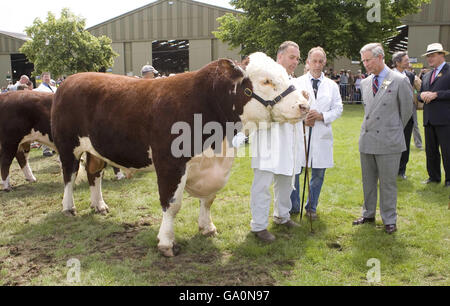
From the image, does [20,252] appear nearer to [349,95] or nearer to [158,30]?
[349,95]

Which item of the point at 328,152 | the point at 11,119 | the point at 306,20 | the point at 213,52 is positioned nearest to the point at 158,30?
the point at 213,52

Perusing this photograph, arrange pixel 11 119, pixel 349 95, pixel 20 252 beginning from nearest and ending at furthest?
pixel 20 252, pixel 11 119, pixel 349 95

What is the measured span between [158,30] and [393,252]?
33266 mm

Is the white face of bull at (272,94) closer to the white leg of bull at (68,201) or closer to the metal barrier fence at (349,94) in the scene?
the white leg of bull at (68,201)

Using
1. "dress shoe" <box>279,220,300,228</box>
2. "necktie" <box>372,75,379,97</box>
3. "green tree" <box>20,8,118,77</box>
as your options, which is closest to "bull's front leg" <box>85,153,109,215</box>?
"dress shoe" <box>279,220,300,228</box>

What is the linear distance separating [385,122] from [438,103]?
2689 millimetres

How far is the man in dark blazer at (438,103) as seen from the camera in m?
6.31

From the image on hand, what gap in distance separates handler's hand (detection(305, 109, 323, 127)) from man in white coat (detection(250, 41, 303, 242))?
0.89ft

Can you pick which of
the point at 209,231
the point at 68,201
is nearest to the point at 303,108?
the point at 209,231

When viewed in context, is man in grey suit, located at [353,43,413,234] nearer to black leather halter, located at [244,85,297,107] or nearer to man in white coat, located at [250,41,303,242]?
man in white coat, located at [250,41,303,242]

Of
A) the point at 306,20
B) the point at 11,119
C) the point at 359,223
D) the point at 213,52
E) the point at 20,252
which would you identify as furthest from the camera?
the point at 213,52

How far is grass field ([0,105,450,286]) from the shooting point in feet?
11.7

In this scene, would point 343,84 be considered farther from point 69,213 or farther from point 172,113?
point 172,113

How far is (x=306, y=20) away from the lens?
71.7 ft
